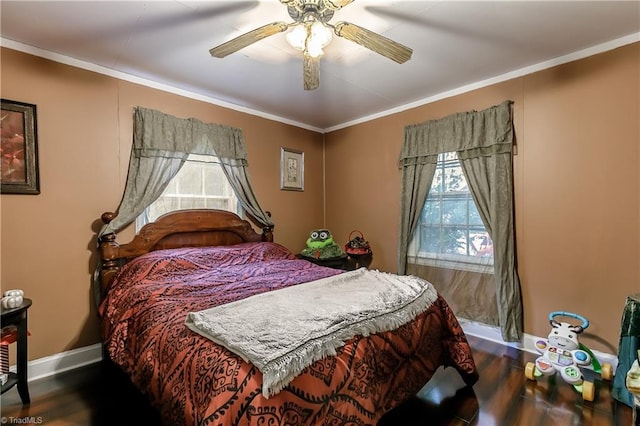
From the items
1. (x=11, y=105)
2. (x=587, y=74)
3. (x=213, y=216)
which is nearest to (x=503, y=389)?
(x=587, y=74)

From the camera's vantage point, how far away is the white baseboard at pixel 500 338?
2.31 metres

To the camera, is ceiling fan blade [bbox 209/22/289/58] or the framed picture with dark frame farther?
the framed picture with dark frame

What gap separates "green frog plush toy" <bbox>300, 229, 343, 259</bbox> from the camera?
12.1 ft

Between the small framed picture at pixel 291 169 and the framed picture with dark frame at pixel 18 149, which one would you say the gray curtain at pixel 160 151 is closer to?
the framed picture with dark frame at pixel 18 149

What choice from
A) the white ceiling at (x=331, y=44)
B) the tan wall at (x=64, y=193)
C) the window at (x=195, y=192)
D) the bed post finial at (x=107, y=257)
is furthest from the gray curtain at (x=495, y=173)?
the bed post finial at (x=107, y=257)

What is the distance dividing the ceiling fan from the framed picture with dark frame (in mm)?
1654

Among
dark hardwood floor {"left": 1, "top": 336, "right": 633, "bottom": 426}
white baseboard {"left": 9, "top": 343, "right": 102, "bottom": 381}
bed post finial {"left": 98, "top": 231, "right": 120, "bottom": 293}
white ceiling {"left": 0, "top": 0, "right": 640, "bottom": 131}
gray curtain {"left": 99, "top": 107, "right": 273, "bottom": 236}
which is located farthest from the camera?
gray curtain {"left": 99, "top": 107, "right": 273, "bottom": 236}

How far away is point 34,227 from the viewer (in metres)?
2.30

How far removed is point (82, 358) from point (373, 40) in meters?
3.27

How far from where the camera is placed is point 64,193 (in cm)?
244

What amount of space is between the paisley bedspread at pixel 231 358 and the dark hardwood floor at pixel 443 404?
0.64 feet

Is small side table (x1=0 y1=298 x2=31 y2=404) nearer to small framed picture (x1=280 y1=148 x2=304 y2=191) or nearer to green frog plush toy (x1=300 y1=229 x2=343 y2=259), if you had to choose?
green frog plush toy (x1=300 y1=229 x2=343 y2=259)

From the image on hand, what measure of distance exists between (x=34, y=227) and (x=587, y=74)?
4.49m

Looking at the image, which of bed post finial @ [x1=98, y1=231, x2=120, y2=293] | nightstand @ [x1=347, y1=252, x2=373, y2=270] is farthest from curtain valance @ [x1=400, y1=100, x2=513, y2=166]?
bed post finial @ [x1=98, y1=231, x2=120, y2=293]
